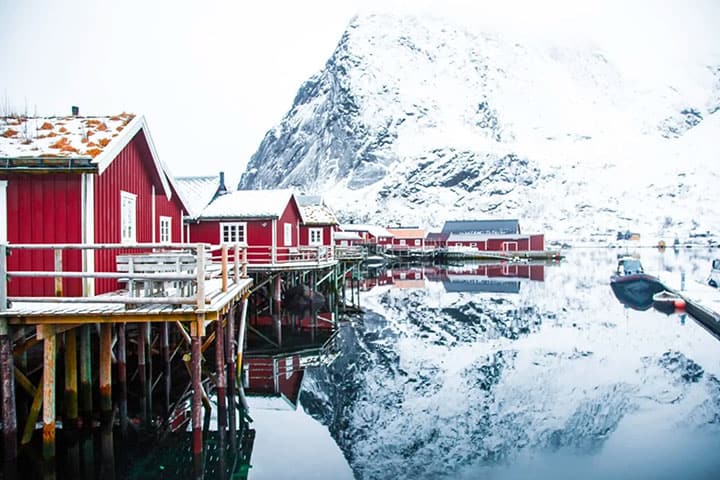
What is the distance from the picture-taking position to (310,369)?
1936 cm

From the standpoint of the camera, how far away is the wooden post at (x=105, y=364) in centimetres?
1179

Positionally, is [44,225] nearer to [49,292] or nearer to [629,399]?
[49,292]

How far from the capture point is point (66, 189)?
1211 cm

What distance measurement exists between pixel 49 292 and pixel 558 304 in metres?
30.1

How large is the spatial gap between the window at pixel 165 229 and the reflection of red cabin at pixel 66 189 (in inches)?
141

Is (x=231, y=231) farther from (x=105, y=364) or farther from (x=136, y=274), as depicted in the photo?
(x=136, y=274)

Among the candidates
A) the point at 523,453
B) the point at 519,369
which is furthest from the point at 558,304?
the point at 523,453

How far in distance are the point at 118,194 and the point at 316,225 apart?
27220 millimetres

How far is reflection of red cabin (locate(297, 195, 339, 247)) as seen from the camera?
40.3m

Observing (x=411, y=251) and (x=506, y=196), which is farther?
(x=506, y=196)

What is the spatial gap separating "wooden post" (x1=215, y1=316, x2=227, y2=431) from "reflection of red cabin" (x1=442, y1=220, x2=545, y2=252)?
80.0m

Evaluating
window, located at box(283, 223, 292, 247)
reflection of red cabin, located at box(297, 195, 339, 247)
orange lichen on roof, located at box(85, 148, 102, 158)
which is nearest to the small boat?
window, located at box(283, 223, 292, 247)

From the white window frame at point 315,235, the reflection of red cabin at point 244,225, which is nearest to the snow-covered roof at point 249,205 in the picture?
the reflection of red cabin at point 244,225

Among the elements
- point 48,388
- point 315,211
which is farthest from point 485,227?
point 48,388
